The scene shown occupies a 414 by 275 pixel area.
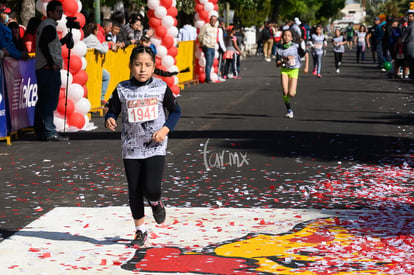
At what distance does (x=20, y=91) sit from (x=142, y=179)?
24.8 feet

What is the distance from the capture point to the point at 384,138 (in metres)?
12.9

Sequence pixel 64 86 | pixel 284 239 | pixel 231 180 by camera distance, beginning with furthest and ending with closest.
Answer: pixel 64 86 < pixel 231 180 < pixel 284 239

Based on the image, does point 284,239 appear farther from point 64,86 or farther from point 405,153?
point 64,86

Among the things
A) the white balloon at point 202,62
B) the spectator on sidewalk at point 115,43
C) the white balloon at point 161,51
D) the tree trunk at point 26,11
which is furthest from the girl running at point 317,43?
the spectator on sidewalk at point 115,43

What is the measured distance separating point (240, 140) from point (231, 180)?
3.42m

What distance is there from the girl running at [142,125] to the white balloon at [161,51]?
15.3m

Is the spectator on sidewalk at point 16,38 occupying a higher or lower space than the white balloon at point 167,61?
higher

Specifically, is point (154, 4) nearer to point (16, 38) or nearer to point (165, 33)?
point (165, 33)

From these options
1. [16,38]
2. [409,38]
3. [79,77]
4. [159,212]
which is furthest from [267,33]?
[159,212]

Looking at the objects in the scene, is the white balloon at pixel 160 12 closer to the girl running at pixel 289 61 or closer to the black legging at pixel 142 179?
the girl running at pixel 289 61

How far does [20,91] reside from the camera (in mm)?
13305

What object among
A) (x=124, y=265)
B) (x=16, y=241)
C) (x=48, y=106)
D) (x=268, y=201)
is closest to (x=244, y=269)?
(x=124, y=265)

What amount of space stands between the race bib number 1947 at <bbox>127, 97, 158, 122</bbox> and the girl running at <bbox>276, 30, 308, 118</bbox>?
983 cm

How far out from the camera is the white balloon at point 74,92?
558 inches
